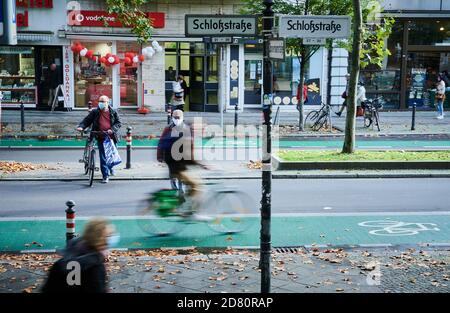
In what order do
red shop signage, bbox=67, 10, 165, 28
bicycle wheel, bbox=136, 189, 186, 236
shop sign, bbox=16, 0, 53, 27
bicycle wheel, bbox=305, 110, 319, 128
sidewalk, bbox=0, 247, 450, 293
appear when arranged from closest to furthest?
sidewalk, bbox=0, 247, 450, 293 → bicycle wheel, bbox=136, 189, 186, 236 → bicycle wheel, bbox=305, 110, 319, 128 → shop sign, bbox=16, 0, 53, 27 → red shop signage, bbox=67, 10, 165, 28

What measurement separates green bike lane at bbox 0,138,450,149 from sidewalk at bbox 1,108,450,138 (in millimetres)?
814

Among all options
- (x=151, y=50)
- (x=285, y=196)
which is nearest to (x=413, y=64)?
(x=151, y=50)

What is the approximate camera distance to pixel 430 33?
30.9m

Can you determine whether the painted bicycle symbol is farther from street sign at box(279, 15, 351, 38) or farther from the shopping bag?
the shopping bag

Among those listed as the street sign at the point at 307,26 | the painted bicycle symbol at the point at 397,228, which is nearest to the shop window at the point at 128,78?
the painted bicycle symbol at the point at 397,228

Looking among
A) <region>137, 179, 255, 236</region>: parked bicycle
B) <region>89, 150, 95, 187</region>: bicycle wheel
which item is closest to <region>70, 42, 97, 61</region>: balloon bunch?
<region>89, 150, 95, 187</region>: bicycle wheel

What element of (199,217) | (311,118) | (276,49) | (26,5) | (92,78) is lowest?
(199,217)

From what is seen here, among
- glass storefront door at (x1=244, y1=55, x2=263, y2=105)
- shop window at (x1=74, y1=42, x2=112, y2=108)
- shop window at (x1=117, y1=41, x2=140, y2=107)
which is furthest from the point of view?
glass storefront door at (x1=244, y1=55, x2=263, y2=105)

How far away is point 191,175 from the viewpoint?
10477mm

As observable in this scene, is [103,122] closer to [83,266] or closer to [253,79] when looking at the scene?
[83,266]

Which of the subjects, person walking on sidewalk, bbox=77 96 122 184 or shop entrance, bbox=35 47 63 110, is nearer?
person walking on sidewalk, bbox=77 96 122 184

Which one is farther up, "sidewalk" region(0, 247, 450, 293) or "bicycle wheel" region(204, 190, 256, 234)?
"bicycle wheel" region(204, 190, 256, 234)

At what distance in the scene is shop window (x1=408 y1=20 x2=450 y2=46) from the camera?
30.8 meters

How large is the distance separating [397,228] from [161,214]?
13.8 feet
